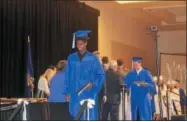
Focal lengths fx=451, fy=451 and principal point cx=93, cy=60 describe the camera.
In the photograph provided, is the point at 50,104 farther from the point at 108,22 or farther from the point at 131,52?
the point at 131,52

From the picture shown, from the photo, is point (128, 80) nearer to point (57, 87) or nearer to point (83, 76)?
point (57, 87)

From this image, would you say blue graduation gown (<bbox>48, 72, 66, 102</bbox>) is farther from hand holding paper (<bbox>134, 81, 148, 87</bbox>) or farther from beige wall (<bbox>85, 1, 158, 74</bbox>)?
beige wall (<bbox>85, 1, 158, 74</bbox>)

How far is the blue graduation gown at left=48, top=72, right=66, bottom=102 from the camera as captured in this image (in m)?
7.28

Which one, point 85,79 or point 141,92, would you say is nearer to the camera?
point 85,79

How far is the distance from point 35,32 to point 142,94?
13.7 ft

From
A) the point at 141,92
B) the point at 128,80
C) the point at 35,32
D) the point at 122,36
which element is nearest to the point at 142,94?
the point at 141,92

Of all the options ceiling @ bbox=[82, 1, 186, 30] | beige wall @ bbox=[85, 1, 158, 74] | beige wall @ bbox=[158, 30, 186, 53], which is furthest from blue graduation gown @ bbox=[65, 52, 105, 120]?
beige wall @ bbox=[158, 30, 186, 53]

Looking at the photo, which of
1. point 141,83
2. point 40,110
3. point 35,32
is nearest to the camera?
point 40,110

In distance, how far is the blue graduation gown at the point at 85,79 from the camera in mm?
5527

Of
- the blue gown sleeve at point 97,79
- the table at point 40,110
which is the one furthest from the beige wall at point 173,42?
the blue gown sleeve at point 97,79

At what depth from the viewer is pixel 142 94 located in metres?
8.34

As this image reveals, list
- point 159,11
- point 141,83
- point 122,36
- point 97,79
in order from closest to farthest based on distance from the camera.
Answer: point 97,79, point 141,83, point 122,36, point 159,11

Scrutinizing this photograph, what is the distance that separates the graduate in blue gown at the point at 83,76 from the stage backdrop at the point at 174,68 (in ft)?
41.2

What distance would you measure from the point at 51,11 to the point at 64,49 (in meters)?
1.23
